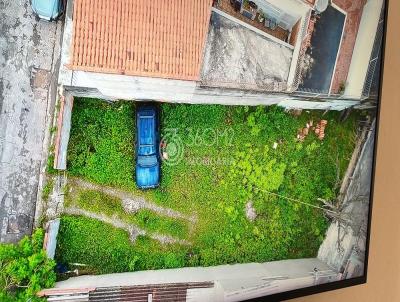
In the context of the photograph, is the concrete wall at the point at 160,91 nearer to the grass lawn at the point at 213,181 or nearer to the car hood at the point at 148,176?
the grass lawn at the point at 213,181

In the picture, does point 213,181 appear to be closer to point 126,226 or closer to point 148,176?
point 148,176

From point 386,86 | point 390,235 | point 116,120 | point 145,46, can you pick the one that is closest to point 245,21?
point 145,46

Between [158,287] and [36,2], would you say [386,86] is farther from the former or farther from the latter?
[36,2]

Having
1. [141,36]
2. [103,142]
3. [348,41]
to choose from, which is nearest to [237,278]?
[103,142]

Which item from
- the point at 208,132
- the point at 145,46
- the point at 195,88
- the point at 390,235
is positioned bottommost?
the point at 390,235

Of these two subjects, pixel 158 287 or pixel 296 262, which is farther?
pixel 296 262

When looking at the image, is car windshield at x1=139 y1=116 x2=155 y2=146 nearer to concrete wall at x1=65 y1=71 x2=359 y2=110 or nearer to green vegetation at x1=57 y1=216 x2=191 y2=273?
concrete wall at x1=65 y1=71 x2=359 y2=110

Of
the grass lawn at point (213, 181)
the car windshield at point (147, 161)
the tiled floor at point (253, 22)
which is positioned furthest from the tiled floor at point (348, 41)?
the car windshield at point (147, 161)
